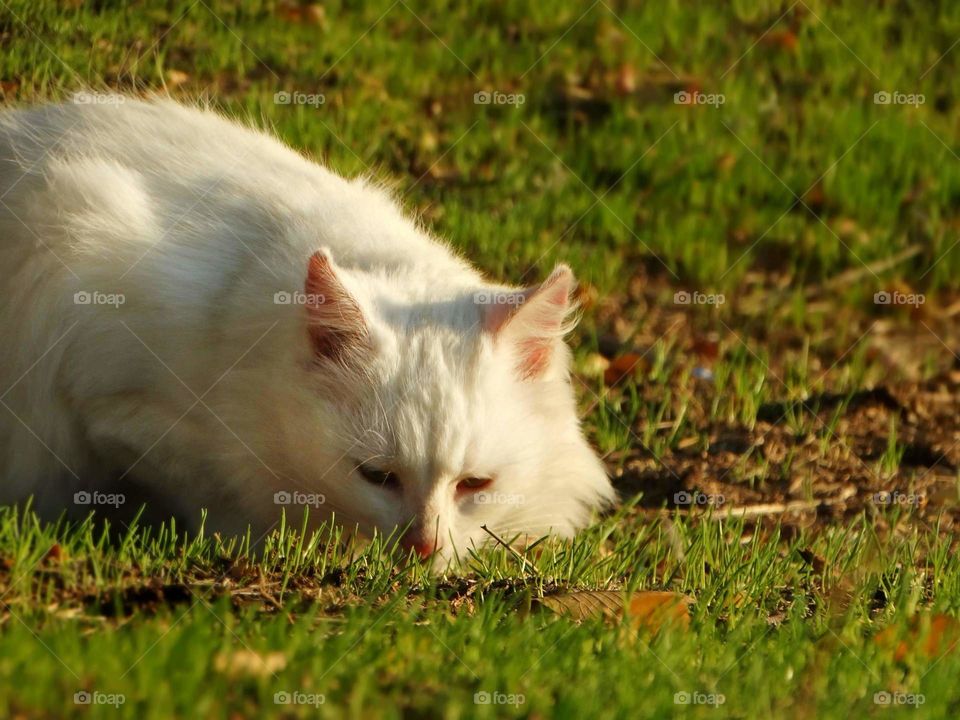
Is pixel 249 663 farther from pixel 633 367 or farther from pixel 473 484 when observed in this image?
pixel 633 367

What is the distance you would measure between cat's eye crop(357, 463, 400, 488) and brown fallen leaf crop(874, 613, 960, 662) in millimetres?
1447

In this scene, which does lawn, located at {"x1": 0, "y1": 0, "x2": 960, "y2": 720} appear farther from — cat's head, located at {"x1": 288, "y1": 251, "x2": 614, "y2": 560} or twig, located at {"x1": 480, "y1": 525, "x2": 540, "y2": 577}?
cat's head, located at {"x1": 288, "y1": 251, "x2": 614, "y2": 560}

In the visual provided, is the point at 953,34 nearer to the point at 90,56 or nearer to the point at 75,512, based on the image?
A: the point at 90,56

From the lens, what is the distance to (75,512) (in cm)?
448

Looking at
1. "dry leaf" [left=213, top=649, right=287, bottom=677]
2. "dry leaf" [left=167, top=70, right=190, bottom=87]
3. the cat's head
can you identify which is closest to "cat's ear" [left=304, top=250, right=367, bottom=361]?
the cat's head

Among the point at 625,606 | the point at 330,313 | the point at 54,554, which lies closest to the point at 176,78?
the point at 330,313

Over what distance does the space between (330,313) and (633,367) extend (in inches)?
104

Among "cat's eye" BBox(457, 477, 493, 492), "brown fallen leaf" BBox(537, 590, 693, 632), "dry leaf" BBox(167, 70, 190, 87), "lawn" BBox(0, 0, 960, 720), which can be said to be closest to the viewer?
"lawn" BBox(0, 0, 960, 720)

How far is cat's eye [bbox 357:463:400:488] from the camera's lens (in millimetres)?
3916

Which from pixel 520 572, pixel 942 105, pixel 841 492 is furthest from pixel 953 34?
pixel 520 572

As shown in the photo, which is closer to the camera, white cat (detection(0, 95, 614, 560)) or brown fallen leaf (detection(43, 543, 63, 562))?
brown fallen leaf (detection(43, 543, 63, 562))

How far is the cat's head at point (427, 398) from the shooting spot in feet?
12.7

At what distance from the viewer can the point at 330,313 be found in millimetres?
3938

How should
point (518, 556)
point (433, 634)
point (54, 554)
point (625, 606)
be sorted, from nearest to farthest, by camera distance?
point (433, 634)
point (54, 554)
point (625, 606)
point (518, 556)
